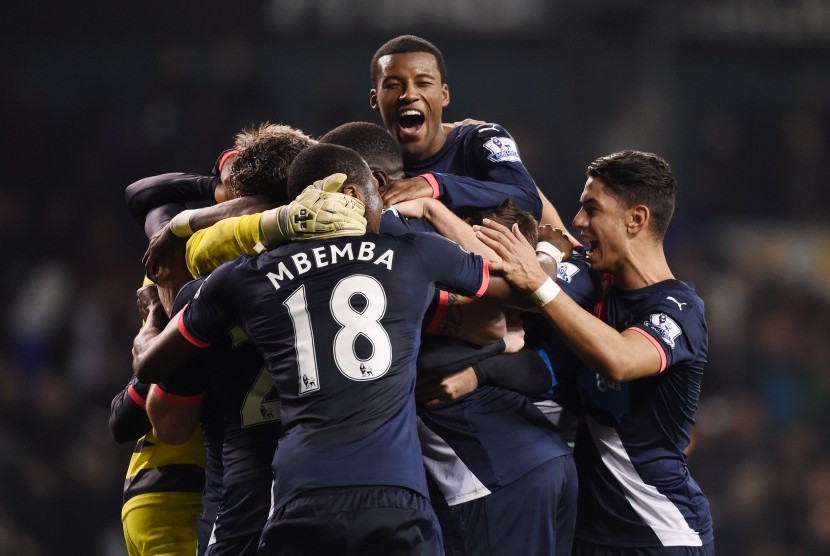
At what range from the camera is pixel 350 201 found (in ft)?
10.9

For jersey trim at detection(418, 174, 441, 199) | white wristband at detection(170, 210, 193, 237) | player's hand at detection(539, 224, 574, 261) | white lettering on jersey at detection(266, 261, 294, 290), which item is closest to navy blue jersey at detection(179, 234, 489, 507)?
white lettering on jersey at detection(266, 261, 294, 290)

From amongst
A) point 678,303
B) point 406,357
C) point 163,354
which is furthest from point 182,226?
point 678,303

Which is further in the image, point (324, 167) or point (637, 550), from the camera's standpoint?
point (637, 550)

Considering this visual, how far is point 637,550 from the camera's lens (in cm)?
390

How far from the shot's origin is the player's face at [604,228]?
13.1 ft

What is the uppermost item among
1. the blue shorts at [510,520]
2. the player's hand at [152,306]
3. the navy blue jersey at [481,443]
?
the player's hand at [152,306]

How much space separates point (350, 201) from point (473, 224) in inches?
31.6

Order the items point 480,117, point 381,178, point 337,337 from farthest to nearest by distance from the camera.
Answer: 1. point 480,117
2. point 381,178
3. point 337,337

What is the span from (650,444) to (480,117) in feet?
24.8

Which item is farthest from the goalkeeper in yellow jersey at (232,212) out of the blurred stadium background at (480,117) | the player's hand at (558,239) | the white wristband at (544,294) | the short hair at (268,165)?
the blurred stadium background at (480,117)

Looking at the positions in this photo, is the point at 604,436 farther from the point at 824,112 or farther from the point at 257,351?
the point at 824,112

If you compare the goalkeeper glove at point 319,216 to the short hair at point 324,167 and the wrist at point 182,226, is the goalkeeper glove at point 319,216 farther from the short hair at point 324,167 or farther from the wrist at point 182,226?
the wrist at point 182,226

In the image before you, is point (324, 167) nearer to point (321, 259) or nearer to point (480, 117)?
point (321, 259)

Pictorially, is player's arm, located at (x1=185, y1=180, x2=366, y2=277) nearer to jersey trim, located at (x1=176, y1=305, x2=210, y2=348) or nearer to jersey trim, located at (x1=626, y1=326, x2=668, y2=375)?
jersey trim, located at (x1=176, y1=305, x2=210, y2=348)
